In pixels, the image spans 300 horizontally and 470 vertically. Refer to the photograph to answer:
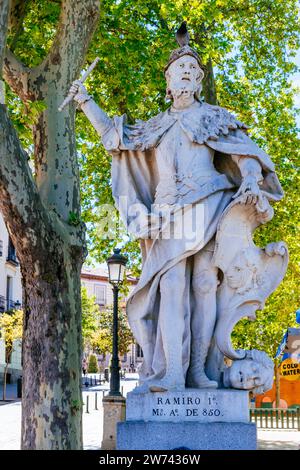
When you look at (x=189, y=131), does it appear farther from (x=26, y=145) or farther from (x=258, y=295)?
(x=26, y=145)

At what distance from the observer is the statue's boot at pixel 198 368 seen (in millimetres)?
5734

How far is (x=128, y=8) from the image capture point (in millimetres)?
15547

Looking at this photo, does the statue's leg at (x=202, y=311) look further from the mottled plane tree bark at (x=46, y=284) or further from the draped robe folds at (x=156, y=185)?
the mottled plane tree bark at (x=46, y=284)

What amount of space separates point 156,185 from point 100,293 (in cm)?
9212

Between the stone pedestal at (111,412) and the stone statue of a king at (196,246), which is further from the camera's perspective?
the stone pedestal at (111,412)

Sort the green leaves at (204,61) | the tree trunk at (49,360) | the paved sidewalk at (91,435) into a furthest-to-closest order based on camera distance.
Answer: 1. the paved sidewalk at (91,435)
2. the green leaves at (204,61)
3. the tree trunk at (49,360)

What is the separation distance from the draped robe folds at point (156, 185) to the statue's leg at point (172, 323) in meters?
0.07

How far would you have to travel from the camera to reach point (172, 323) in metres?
5.79

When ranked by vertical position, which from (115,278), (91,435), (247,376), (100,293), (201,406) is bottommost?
(91,435)

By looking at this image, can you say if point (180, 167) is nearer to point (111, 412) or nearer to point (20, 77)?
point (20, 77)

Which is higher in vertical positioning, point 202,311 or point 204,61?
point 204,61

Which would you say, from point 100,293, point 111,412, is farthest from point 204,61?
point 100,293

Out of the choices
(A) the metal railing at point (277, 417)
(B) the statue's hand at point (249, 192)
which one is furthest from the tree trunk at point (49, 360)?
(A) the metal railing at point (277, 417)
